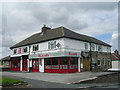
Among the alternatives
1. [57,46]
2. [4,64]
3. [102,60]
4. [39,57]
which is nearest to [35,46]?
[39,57]

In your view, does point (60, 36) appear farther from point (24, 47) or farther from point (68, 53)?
point (24, 47)

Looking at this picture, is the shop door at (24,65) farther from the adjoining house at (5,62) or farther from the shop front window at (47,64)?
the adjoining house at (5,62)

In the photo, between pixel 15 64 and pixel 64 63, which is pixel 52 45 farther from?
pixel 15 64

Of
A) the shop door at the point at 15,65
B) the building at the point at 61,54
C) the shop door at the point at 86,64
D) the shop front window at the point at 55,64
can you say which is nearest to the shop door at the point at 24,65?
the building at the point at 61,54

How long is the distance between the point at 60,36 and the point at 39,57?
6.51 meters

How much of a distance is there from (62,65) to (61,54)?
1.89m

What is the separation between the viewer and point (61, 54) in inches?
984

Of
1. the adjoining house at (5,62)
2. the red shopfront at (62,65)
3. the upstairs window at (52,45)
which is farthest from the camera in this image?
the adjoining house at (5,62)

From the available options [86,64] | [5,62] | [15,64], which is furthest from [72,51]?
[5,62]

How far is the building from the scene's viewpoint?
84.0 feet

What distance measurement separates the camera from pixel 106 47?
36562 mm

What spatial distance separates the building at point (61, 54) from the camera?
2561cm

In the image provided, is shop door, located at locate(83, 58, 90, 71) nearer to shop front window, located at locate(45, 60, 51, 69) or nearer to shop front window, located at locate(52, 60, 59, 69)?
shop front window, located at locate(52, 60, 59, 69)

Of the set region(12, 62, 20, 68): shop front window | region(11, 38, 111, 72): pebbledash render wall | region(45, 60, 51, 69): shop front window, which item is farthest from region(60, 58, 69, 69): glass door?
region(12, 62, 20, 68): shop front window
